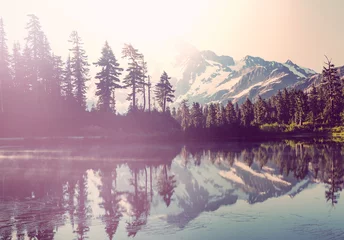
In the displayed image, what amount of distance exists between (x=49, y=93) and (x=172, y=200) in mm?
48374

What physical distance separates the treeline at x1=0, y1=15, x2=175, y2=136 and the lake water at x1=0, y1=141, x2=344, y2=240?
23933 mm

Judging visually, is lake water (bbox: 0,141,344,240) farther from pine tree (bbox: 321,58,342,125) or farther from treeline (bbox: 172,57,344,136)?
pine tree (bbox: 321,58,342,125)

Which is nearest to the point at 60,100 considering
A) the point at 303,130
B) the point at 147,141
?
the point at 147,141

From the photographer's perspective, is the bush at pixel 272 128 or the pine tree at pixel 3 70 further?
the bush at pixel 272 128

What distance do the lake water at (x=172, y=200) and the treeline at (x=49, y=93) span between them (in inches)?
942

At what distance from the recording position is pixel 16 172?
23.4 meters

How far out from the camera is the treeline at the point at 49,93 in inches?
1956

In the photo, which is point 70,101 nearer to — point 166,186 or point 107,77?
point 107,77

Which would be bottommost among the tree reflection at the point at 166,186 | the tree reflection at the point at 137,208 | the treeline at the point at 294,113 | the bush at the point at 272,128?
the tree reflection at the point at 137,208

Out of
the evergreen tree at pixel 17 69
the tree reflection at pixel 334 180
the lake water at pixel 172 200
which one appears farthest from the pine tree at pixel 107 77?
the tree reflection at pixel 334 180

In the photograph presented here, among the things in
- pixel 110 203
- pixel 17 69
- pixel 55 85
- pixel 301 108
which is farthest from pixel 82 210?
pixel 301 108

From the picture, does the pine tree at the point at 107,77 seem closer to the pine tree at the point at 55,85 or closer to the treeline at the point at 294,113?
the pine tree at the point at 55,85

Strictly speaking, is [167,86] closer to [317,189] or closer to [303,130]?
[303,130]

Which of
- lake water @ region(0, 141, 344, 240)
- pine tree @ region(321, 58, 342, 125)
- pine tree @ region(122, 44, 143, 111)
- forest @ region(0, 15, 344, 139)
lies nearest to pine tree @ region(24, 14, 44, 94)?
forest @ region(0, 15, 344, 139)
